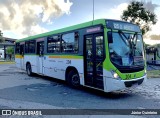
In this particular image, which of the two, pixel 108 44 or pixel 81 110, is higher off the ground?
pixel 108 44

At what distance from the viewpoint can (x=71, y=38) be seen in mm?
10742

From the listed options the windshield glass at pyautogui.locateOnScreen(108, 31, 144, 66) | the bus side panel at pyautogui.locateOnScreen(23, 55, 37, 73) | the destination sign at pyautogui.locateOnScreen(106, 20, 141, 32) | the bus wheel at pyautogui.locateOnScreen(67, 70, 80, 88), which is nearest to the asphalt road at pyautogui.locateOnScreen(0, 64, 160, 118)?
the bus wheel at pyautogui.locateOnScreen(67, 70, 80, 88)

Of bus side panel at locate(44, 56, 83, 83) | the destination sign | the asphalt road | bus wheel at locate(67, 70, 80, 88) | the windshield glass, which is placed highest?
the destination sign

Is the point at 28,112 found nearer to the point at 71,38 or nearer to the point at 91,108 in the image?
the point at 91,108

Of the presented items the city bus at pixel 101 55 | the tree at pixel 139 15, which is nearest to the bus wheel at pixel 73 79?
the city bus at pixel 101 55

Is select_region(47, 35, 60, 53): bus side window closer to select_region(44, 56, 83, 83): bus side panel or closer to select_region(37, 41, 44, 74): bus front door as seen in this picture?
select_region(44, 56, 83, 83): bus side panel

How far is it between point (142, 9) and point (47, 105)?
112ft

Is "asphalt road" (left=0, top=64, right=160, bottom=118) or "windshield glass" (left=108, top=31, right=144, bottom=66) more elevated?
"windshield glass" (left=108, top=31, right=144, bottom=66)

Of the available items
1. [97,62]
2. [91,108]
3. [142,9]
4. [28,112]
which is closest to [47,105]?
[28,112]

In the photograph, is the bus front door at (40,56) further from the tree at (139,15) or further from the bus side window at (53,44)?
the tree at (139,15)

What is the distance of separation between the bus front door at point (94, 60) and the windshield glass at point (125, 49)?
0.48 m

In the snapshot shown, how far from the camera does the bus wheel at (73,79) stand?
1033 cm

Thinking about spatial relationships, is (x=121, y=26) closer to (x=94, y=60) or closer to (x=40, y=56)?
(x=94, y=60)

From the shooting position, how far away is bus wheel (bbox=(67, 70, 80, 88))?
33.9 ft
